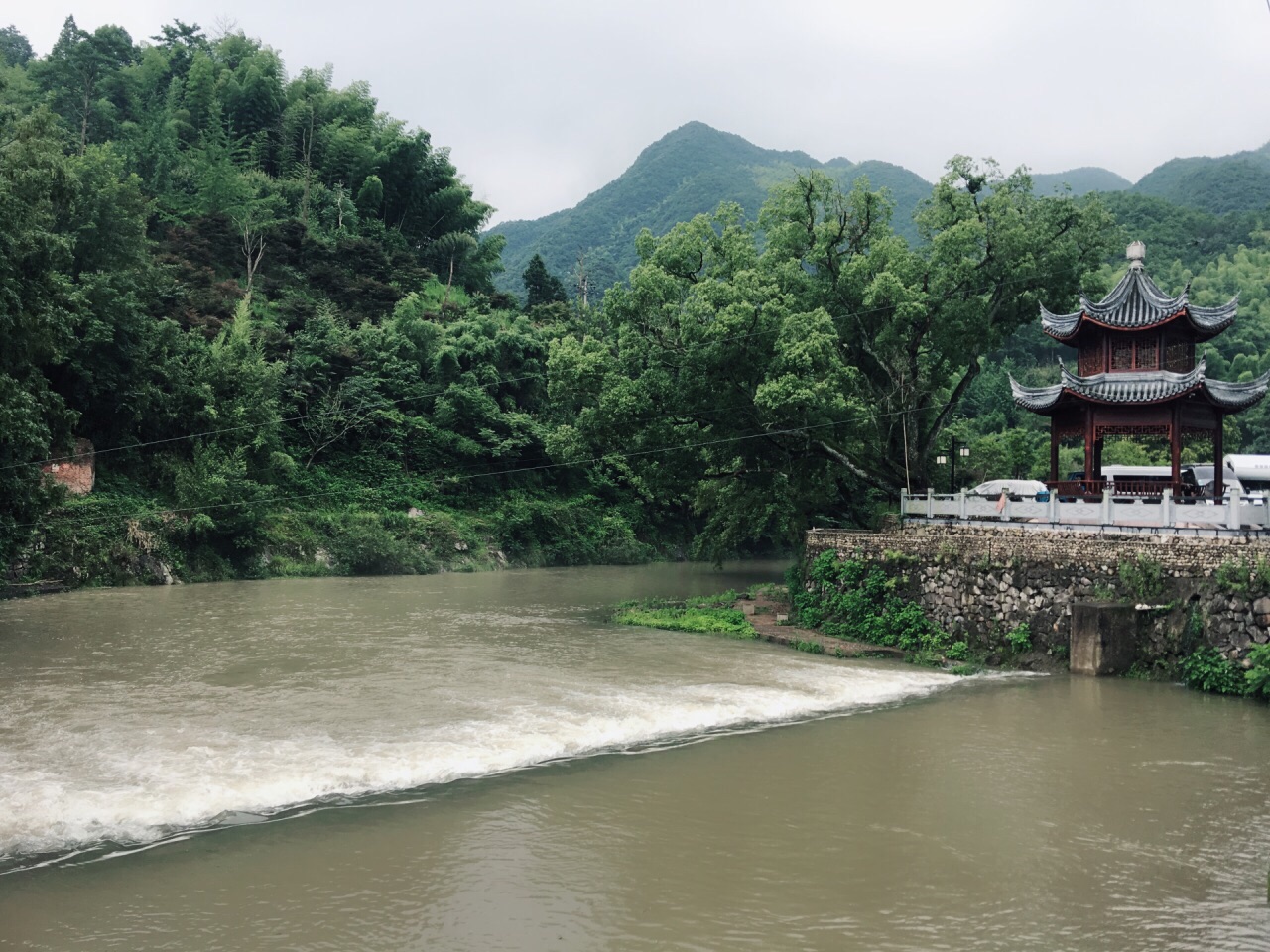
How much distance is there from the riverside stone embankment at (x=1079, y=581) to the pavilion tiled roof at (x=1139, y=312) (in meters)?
4.87

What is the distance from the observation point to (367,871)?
8.31 meters

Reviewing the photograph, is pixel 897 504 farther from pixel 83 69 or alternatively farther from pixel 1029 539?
pixel 83 69

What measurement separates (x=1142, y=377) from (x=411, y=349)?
3125cm

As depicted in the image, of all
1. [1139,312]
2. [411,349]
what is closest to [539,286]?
[411,349]

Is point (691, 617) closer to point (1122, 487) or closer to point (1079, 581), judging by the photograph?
point (1079, 581)

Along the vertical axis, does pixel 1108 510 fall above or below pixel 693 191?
below

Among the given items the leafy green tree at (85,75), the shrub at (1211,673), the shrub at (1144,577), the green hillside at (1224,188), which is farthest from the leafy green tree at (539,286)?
the green hillside at (1224,188)

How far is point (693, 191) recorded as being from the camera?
134500 millimetres

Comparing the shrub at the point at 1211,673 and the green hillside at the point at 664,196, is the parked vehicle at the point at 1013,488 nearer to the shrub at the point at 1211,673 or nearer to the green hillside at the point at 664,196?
the shrub at the point at 1211,673

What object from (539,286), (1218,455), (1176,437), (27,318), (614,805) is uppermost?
(539,286)

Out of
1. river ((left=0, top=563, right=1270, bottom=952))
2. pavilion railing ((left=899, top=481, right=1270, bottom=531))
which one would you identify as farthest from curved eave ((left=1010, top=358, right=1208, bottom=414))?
river ((left=0, top=563, right=1270, bottom=952))

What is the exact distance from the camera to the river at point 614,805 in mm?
7520

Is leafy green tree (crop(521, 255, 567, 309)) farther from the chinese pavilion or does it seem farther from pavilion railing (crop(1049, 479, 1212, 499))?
the chinese pavilion

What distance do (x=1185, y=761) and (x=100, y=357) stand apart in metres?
30.4
